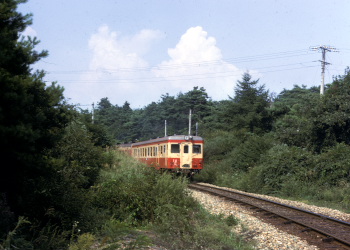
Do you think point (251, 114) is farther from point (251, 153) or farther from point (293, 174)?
point (293, 174)

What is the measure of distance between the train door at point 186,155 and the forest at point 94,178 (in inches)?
119

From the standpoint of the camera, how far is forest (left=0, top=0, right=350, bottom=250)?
5.59 metres

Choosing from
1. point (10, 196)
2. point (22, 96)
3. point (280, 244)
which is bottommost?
point (280, 244)

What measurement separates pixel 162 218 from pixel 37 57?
164 inches

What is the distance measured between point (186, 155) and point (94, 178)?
11.2m

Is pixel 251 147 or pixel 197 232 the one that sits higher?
pixel 251 147

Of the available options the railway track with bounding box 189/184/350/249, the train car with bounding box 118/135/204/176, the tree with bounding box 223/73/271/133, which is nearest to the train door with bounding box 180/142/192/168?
the train car with bounding box 118/135/204/176

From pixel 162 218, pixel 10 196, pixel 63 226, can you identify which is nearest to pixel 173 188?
pixel 162 218

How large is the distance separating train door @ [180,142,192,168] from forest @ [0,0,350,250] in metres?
3.01

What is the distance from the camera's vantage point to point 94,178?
1153cm

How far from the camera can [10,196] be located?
6.09 meters

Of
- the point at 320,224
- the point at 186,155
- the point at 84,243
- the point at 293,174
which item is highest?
the point at 186,155

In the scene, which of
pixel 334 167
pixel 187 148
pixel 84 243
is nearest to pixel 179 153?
pixel 187 148

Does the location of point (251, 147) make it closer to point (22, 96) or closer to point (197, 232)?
point (197, 232)
